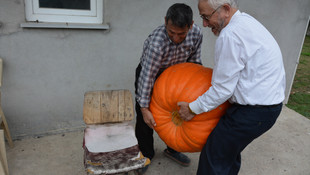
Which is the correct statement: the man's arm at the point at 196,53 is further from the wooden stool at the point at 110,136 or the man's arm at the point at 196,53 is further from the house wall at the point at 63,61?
the house wall at the point at 63,61

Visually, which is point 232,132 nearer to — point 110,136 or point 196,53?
point 196,53

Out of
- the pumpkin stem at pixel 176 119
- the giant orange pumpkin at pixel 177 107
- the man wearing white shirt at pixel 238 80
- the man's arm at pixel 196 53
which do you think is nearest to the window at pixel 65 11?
the man's arm at pixel 196 53

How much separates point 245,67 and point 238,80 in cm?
10

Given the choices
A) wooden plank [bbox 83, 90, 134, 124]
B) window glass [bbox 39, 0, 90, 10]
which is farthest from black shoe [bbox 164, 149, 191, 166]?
window glass [bbox 39, 0, 90, 10]

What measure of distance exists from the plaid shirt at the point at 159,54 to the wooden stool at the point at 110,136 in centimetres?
28

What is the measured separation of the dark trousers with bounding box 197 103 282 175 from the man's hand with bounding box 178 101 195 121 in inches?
8.4

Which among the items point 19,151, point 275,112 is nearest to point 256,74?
point 275,112

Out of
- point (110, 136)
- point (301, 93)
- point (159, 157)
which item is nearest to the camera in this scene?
point (110, 136)

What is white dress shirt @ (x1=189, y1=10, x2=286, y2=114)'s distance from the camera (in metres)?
1.46

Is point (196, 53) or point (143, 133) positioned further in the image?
point (143, 133)

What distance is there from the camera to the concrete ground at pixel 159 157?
2744 mm

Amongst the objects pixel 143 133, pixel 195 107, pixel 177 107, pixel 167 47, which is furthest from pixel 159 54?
pixel 143 133

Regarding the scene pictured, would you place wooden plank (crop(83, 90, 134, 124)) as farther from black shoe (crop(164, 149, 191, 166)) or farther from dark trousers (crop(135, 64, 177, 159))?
black shoe (crop(164, 149, 191, 166))

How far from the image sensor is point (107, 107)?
225 centimetres
